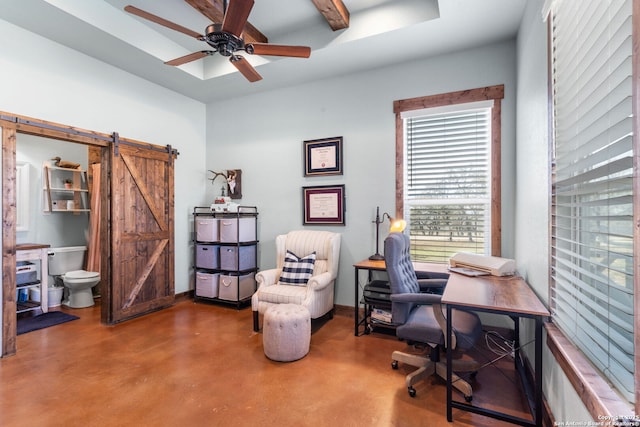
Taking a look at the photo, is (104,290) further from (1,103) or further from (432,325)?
(432,325)

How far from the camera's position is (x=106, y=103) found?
3.50m

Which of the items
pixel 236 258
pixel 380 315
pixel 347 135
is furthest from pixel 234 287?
pixel 347 135

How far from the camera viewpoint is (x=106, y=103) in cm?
350

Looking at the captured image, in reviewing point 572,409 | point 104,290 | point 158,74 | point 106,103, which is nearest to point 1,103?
point 106,103

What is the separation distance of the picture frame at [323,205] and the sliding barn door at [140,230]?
1886 mm

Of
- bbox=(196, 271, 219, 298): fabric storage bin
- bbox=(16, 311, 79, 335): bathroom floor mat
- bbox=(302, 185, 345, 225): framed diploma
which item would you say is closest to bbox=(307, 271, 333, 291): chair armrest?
bbox=(302, 185, 345, 225): framed diploma

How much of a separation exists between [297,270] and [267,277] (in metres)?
0.34

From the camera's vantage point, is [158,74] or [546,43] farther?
[158,74]

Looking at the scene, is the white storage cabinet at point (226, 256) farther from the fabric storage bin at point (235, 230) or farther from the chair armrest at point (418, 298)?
the chair armrest at point (418, 298)

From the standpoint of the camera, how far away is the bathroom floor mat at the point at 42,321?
10.8ft

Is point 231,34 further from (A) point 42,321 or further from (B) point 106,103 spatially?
(A) point 42,321

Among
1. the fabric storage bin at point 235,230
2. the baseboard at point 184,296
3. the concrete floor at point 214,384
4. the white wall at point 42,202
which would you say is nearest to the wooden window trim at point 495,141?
the concrete floor at point 214,384

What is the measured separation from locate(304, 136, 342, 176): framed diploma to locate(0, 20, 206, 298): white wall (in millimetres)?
1862

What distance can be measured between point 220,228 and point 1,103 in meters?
2.35
